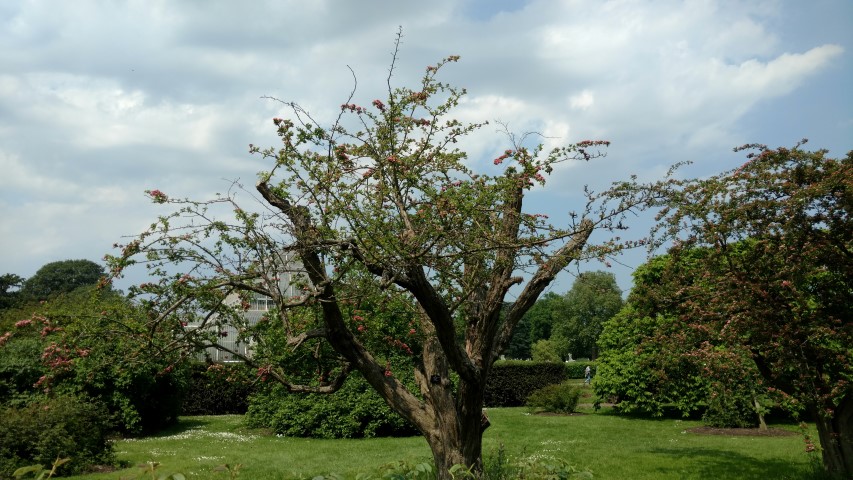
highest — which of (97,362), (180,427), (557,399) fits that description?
(97,362)

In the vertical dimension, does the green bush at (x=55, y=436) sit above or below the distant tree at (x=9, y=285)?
below

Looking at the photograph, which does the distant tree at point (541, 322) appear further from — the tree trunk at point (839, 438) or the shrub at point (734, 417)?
the tree trunk at point (839, 438)

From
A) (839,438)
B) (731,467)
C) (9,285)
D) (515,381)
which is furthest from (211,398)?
(9,285)

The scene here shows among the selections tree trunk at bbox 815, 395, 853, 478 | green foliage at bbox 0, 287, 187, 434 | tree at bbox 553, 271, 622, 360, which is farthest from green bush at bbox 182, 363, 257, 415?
tree at bbox 553, 271, 622, 360

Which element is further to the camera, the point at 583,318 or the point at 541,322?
the point at 541,322

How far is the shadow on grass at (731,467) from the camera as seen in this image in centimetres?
977

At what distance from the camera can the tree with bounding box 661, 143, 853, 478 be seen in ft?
24.9

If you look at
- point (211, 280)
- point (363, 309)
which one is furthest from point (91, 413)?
point (211, 280)

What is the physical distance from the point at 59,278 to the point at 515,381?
52261 mm

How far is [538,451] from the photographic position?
39.5 ft

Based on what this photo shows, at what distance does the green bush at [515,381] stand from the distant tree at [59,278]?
48304 mm

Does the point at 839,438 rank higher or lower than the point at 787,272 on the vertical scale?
lower

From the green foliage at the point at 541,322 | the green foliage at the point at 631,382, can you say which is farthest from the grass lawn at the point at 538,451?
the green foliage at the point at 541,322

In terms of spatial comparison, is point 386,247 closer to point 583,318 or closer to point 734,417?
point 734,417
